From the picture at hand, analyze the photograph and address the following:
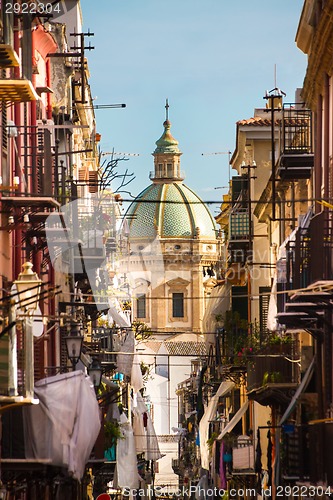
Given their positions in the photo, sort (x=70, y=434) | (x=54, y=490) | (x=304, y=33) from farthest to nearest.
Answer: (x=54, y=490) → (x=304, y=33) → (x=70, y=434)

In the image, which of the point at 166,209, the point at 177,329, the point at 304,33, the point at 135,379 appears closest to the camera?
the point at 304,33

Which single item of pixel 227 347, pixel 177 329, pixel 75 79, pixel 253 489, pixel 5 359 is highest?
pixel 75 79

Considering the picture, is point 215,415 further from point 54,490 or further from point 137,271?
point 137,271

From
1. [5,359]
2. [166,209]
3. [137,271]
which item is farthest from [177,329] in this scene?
[5,359]

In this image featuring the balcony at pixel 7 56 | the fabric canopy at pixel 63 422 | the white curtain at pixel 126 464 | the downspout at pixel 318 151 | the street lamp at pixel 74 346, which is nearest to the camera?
the balcony at pixel 7 56

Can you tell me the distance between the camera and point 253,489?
3881 cm

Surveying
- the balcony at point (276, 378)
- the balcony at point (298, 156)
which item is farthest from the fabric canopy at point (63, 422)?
the balcony at point (276, 378)

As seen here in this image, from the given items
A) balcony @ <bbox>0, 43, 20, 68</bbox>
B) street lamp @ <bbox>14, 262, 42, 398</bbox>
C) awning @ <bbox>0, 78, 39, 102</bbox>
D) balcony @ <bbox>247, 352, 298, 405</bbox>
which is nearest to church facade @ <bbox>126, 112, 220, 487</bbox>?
balcony @ <bbox>247, 352, 298, 405</bbox>

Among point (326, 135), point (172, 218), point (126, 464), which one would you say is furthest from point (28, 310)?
point (172, 218)

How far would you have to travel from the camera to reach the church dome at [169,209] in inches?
7274

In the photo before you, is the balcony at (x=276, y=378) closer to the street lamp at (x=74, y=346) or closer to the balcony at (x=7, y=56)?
the street lamp at (x=74, y=346)

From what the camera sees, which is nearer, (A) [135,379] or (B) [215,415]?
(A) [135,379]

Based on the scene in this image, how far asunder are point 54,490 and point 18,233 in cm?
715

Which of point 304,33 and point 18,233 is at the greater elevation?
point 304,33
